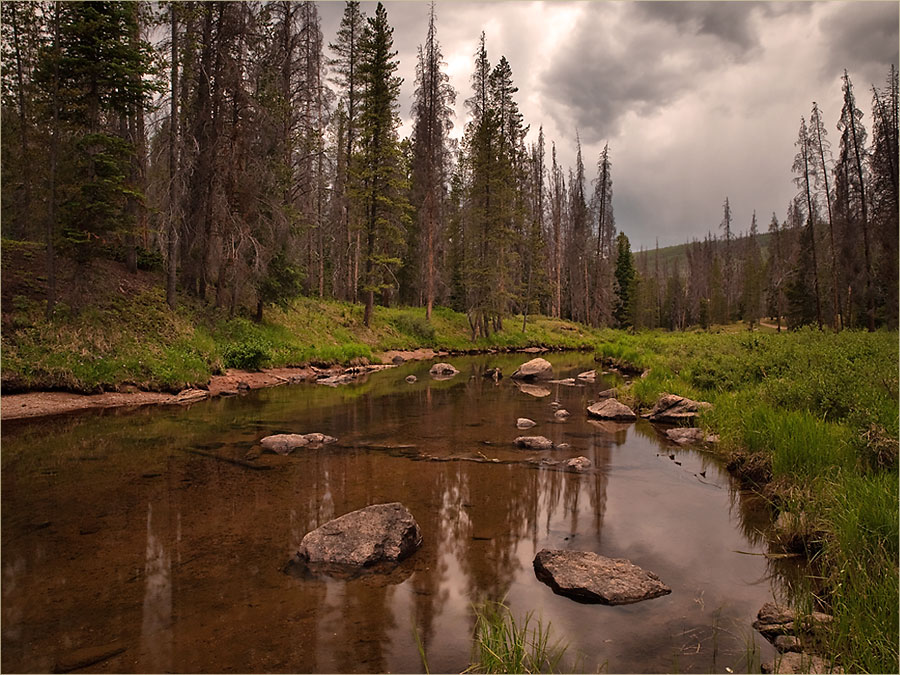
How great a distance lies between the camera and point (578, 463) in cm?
812

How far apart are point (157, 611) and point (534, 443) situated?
6845 millimetres

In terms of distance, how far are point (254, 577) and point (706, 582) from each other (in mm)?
4328

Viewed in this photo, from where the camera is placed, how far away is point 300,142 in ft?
84.3

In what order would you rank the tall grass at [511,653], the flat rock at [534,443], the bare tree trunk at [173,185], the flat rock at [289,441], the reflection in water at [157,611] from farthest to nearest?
the bare tree trunk at [173,185] → the flat rock at [534,443] → the flat rock at [289,441] → the reflection in water at [157,611] → the tall grass at [511,653]

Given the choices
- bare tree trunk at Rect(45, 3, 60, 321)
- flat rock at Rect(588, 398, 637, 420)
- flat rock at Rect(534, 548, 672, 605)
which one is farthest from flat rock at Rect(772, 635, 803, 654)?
bare tree trunk at Rect(45, 3, 60, 321)

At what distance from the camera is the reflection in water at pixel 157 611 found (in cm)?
337

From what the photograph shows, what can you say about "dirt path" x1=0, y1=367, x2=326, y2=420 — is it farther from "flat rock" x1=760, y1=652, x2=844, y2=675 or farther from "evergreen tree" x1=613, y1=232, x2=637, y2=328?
"evergreen tree" x1=613, y1=232, x2=637, y2=328

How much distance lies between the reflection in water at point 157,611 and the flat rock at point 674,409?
10.9 metres

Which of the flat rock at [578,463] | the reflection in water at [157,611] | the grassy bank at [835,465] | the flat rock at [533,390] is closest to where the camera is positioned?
the grassy bank at [835,465]

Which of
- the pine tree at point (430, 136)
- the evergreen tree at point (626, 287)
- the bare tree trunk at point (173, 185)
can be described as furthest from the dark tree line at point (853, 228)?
the bare tree trunk at point (173, 185)

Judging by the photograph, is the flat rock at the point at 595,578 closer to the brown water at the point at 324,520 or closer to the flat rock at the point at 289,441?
the brown water at the point at 324,520

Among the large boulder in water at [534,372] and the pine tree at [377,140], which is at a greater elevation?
the pine tree at [377,140]

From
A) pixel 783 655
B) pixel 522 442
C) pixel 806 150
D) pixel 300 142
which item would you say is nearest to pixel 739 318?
pixel 806 150

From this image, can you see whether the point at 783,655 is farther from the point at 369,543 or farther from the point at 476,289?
the point at 476,289
